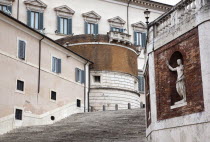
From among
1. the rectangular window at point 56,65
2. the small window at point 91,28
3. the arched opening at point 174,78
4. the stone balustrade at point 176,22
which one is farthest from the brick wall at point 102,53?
the arched opening at point 174,78

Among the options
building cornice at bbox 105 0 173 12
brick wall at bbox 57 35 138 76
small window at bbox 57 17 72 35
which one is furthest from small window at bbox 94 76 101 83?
building cornice at bbox 105 0 173 12

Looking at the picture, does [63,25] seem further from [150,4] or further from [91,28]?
[150,4]

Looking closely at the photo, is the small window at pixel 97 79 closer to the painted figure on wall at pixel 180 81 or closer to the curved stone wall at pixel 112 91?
the curved stone wall at pixel 112 91

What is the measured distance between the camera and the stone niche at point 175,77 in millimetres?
12813

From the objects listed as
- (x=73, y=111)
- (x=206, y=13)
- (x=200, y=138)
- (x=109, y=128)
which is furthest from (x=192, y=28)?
(x=73, y=111)

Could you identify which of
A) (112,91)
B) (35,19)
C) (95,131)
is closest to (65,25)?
(35,19)

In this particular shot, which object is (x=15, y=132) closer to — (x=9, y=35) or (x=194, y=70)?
(x=9, y=35)

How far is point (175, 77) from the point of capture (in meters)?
14.1

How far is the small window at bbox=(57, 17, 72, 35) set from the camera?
43688 millimetres

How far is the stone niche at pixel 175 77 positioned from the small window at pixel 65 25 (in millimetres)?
29512

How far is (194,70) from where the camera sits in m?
13.0

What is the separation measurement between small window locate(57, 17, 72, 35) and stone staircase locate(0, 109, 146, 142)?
1809cm

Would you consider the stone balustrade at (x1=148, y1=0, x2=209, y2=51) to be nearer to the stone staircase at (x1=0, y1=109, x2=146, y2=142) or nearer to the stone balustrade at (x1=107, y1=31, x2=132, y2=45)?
the stone staircase at (x1=0, y1=109, x2=146, y2=142)

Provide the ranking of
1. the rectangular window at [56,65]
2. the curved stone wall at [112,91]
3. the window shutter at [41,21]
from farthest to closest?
1. the window shutter at [41,21]
2. the curved stone wall at [112,91]
3. the rectangular window at [56,65]
